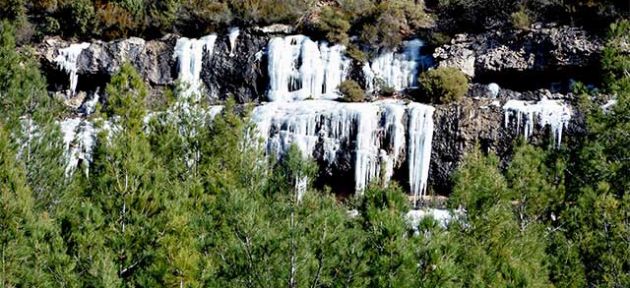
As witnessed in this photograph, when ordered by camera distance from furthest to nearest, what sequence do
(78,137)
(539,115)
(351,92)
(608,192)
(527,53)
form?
(527,53), (351,92), (539,115), (78,137), (608,192)

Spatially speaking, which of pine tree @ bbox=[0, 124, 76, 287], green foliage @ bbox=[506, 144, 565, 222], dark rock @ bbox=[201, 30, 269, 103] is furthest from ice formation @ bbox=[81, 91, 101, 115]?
pine tree @ bbox=[0, 124, 76, 287]

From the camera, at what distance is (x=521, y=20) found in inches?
898

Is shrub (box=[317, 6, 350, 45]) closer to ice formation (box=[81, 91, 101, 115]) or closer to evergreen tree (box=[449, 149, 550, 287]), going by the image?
ice formation (box=[81, 91, 101, 115])

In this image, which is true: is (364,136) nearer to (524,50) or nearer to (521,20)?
(524,50)

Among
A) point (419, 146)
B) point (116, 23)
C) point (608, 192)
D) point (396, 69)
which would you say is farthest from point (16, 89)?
point (396, 69)

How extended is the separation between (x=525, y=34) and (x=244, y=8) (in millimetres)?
8509

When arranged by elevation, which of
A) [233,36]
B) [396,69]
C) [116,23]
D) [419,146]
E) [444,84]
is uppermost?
[116,23]

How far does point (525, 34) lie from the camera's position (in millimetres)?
22734

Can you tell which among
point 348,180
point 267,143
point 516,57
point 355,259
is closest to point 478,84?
point 516,57

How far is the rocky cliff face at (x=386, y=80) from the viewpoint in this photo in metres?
20.7

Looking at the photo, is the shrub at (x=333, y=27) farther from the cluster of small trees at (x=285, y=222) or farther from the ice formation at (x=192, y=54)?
the cluster of small trees at (x=285, y=222)

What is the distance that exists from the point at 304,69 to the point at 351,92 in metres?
1.84

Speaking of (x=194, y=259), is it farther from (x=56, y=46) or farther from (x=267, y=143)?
(x=56, y=46)

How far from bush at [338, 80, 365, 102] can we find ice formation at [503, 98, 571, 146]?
383 centimetres
